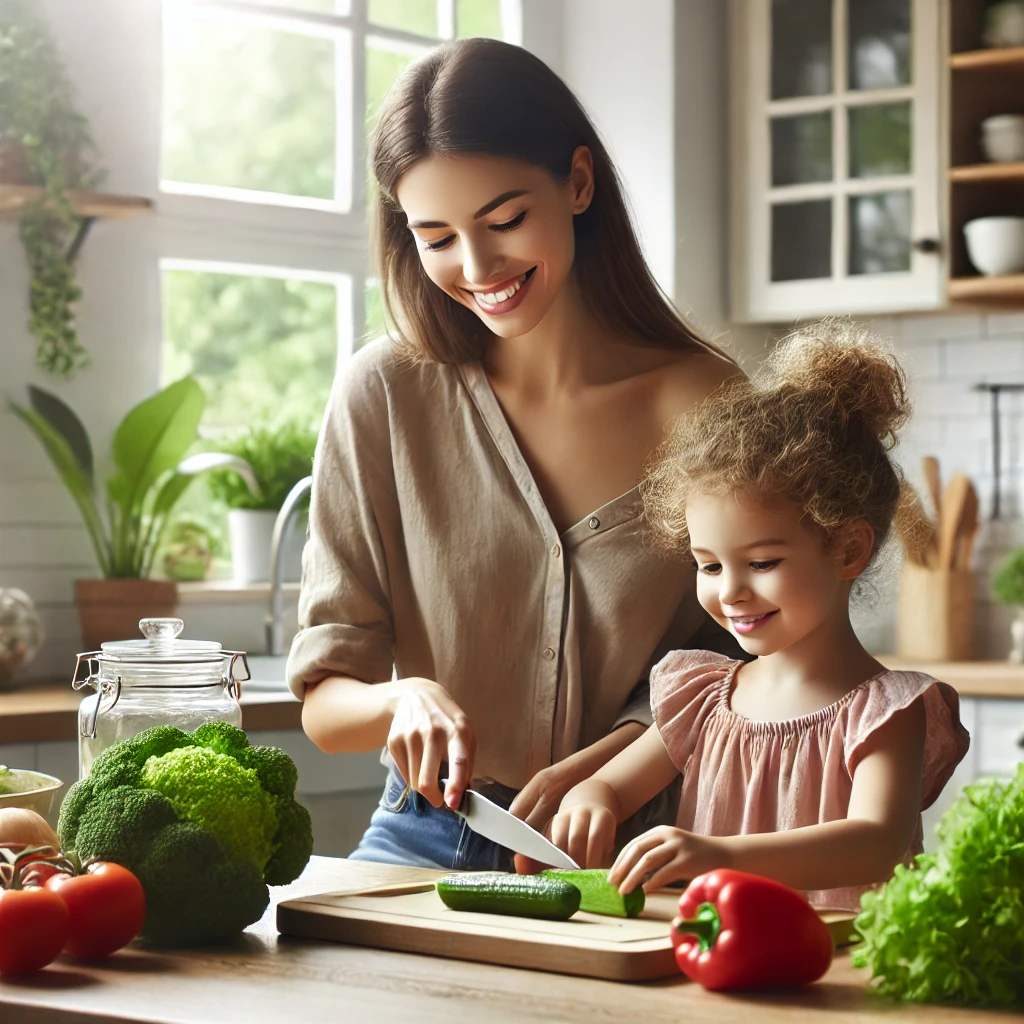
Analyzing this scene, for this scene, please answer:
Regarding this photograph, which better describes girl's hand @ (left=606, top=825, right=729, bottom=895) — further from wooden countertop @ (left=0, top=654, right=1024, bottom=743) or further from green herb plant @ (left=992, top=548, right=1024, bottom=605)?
green herb plant @ (left=992, top=548, right=1024, bottom=605)

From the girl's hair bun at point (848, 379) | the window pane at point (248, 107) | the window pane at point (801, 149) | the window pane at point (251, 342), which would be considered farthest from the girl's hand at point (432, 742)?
the window pane at point (801, 149)

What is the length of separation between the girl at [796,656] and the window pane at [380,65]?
7.80 feet

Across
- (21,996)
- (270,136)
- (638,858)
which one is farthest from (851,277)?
(21,996)

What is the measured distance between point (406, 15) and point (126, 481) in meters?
1.39

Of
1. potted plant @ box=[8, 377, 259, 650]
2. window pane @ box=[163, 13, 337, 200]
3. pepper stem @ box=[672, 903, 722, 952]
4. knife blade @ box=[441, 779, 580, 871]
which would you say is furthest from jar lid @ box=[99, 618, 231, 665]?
window pane @ box=[163, 13, 337, 200]

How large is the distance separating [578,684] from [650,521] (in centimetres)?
19

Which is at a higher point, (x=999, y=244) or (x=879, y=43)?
(x=879, y=43)

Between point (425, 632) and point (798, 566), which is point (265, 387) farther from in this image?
point (798, 566)

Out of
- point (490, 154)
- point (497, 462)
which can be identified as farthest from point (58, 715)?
point (490, 154)

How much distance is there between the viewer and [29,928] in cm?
108

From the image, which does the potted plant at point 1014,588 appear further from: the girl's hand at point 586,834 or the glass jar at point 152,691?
the glass jar at point 152,691

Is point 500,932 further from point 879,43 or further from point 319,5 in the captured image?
point 879,43

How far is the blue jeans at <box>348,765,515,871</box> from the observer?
65.6 inches

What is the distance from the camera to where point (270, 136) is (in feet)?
11.6
